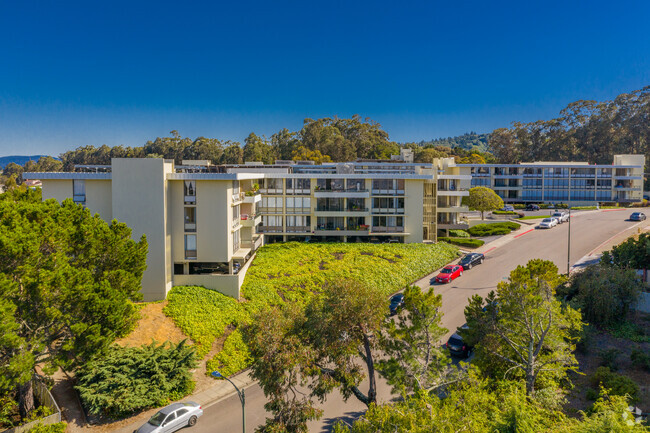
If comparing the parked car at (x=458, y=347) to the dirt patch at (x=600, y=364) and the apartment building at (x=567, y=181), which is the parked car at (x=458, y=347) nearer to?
the dirt patch at (x=600, y=364)

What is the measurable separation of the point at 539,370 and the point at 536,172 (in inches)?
3063

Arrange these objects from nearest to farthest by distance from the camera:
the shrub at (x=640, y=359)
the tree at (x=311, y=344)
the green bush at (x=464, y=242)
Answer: the tree at (x=311, y=344) → the shrub at (x=640, y=359) → the green bush at (x=464, y=242)

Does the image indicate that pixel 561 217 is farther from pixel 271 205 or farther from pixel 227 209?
pixel 227 209

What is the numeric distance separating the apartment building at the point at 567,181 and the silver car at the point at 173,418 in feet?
238

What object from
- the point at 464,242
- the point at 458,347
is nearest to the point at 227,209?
the point at 458,347

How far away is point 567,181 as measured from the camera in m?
86.7

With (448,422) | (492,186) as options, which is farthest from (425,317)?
(492,186)

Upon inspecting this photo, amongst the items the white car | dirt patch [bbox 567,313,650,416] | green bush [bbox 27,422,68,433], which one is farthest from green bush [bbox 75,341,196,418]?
the white car

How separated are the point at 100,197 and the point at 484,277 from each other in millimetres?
35922

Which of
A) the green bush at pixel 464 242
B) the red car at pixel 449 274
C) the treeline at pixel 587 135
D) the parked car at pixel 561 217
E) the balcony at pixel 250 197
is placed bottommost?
the red car at pixel 449 274

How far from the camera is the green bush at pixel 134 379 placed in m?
22.1

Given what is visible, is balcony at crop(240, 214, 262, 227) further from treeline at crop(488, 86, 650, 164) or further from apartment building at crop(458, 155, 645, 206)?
treeline at crop(488, 86, 650, 164)

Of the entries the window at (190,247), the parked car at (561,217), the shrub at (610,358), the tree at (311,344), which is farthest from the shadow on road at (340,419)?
the parked car at (561,217)

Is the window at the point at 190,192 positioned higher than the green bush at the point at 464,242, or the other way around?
the window at the point at 190,192
